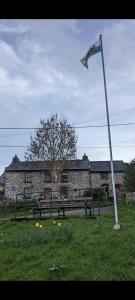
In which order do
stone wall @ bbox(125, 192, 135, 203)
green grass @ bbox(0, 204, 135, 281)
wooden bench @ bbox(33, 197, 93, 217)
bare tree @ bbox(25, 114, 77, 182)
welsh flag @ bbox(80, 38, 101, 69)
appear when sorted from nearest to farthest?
green grass @ bbox(0, 204, 135, 281), welsh flag @ bbox(80, 38, 101, 69), wooden bench @ bbox(33, 197, 93, 217), stone wall @ bbox(125, 192, 135, 203), bare tree @ bbox(25, 114, 77, 182)

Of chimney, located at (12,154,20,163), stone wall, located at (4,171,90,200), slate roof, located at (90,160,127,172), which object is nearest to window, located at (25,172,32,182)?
stone wall, located at (4,171,90,200)

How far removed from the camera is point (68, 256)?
25.7 ft

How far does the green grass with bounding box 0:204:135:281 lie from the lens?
6.42m

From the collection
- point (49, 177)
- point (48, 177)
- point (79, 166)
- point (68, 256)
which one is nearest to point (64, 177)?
point (49, 177)

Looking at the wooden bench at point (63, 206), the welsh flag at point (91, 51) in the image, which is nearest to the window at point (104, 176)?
the wooden bench at point (63, 206)

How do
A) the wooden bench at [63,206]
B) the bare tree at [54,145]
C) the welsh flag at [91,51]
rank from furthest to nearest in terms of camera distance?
the bare tree at [54,145] < the wooden bench at [63,206] < the welsh flag at [91,51]

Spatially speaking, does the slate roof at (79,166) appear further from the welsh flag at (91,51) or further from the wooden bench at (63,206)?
the welsh flag at (91,51)

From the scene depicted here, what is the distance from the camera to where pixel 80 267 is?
266 inches

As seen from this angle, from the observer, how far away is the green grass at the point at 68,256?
253 inches

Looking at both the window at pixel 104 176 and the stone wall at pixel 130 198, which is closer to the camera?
the stone wall at pixel 130 198

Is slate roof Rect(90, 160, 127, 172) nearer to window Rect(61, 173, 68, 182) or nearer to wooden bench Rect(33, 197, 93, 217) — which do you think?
window Rect(61, 173, 68, 182)

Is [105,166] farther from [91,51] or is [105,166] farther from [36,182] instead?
[91,51]

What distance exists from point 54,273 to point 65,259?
101 centimetres
